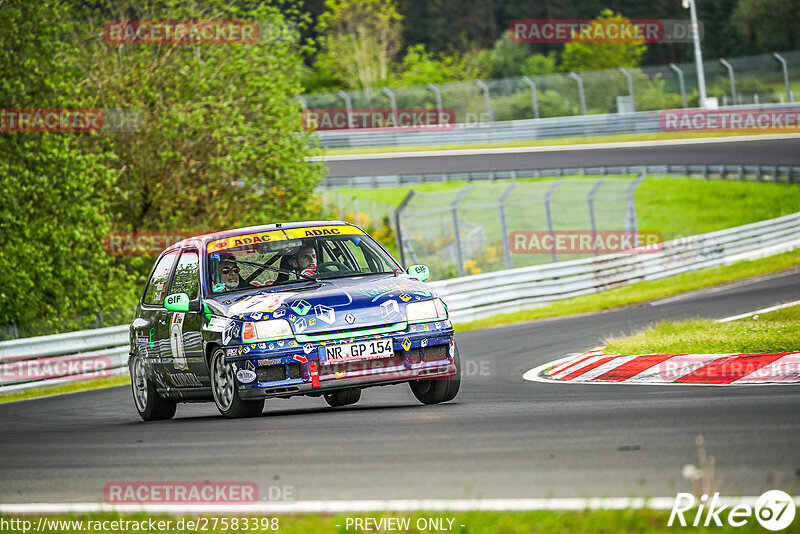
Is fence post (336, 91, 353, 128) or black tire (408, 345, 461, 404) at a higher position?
fence post (336, 91, 353, 128)

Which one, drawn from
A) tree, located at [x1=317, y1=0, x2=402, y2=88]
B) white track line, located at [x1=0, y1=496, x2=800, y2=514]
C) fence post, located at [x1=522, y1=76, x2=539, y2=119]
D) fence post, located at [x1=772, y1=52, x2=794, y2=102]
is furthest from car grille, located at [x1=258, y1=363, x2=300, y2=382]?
tree, located at [x1=317, y1=0, x2=402, y2=88]

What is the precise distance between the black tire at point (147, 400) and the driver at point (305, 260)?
186 centimetres

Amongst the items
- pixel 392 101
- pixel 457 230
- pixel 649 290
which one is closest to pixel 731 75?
pixel 392 101

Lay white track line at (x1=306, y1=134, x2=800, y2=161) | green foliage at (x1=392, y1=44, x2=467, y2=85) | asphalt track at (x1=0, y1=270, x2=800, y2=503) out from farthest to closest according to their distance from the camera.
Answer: green foliage at (x1=392, y1=44, x2=467, y2=85), white track line at (x1=306, y1=134, x2=800, y2=161), asphalt track at (x1=0, y1=270, x2=800, y2=503)

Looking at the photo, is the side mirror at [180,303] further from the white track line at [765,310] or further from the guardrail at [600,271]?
the guardrail at [600,271]

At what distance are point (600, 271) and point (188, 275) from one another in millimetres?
15831

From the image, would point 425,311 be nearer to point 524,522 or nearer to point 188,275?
point 188,275

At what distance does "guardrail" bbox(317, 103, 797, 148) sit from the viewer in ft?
145

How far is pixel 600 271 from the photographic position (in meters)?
24.7

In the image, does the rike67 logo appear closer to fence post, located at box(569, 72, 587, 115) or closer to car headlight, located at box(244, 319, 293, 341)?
car headlight, located at box(244, 319, 293, 341)

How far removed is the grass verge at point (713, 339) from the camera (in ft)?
36.0

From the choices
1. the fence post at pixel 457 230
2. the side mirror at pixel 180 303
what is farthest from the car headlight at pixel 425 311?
the fence post at pixel 457 230

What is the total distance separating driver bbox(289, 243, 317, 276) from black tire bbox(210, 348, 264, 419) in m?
1.13

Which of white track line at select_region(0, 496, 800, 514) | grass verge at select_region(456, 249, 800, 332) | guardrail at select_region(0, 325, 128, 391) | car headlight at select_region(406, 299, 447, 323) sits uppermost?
white track line at select_region(0, 496, 800, 514)
